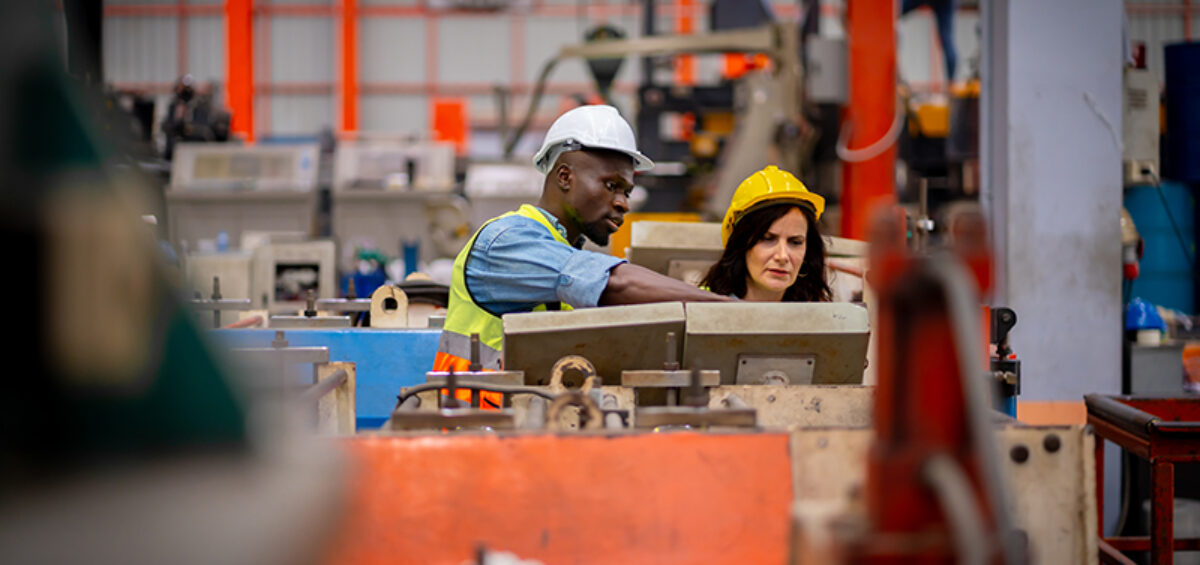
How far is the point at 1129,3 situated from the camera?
1462 cm

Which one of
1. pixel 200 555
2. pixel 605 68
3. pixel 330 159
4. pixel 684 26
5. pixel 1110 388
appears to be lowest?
pixel 1110 388

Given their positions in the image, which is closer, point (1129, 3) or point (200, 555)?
point (200, 555)

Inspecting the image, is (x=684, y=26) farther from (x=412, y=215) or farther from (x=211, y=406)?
(x=211, y=406)

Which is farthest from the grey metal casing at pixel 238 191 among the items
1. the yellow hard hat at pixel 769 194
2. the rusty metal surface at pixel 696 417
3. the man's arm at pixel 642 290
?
the rusty metal surface at pixel 696 417

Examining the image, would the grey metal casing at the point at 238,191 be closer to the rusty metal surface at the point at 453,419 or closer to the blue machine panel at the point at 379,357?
the blue machine panel at the point at 379,357

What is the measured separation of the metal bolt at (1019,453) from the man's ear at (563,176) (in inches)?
56.3

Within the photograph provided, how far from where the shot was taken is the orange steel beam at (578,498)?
1176mm

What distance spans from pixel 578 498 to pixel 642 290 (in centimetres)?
95

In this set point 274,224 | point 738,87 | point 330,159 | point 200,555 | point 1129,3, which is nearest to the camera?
point 200,555

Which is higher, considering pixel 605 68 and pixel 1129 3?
pixel 1129 3

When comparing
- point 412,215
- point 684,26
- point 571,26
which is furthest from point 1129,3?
point 412,215

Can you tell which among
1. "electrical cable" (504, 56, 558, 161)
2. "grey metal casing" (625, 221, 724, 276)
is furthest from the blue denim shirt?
"electrical cable" (504, 56, 558, 161)

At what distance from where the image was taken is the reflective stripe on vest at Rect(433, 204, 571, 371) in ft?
7.43

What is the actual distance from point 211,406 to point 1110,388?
12.1 feet
